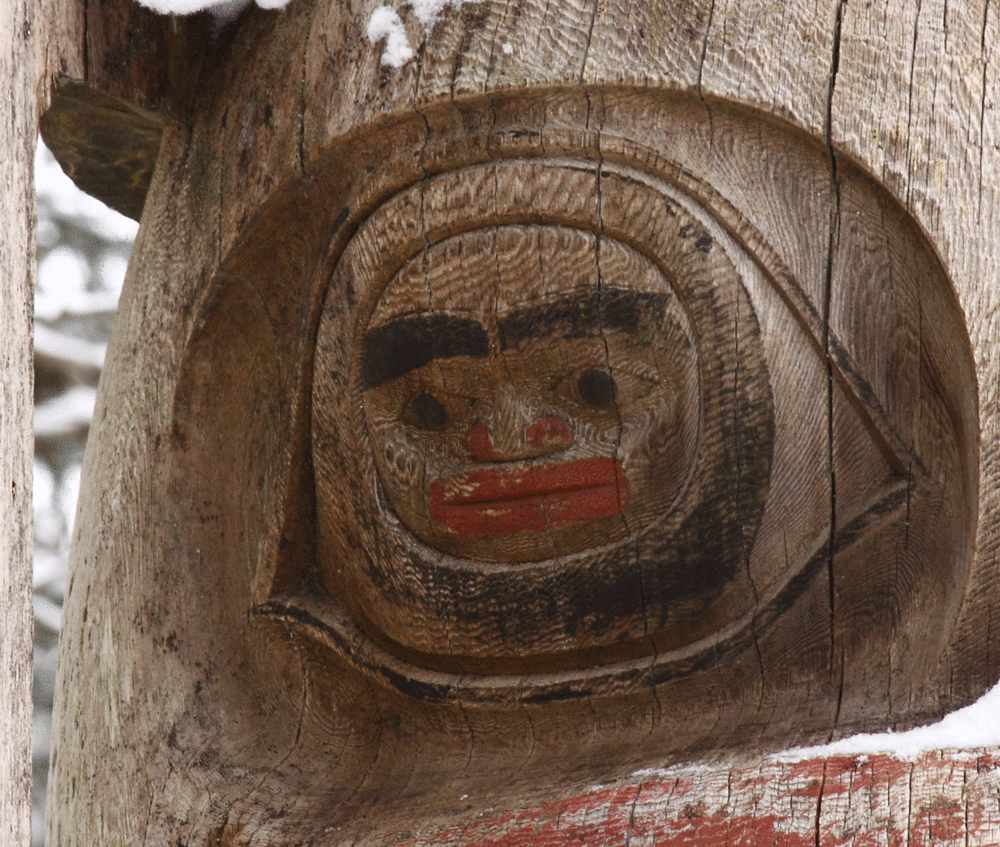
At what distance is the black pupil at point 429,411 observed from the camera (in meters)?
1.92

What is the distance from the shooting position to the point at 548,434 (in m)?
1.86

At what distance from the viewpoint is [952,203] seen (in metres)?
1.69

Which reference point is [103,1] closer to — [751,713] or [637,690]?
[637,690]

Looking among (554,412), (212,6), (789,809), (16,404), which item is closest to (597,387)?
(554,412)

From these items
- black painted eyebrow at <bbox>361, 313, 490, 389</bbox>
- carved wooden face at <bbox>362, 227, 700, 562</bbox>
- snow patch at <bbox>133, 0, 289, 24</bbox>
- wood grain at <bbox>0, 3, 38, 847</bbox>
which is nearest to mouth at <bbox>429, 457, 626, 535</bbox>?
carved wooden face at <bbox>362, 227, 700, 562</bbox>

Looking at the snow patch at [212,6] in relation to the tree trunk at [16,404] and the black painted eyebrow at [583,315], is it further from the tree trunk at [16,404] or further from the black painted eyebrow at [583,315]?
the black painted eyebrow at [583,315]

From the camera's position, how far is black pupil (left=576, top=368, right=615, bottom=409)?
72.9 inches

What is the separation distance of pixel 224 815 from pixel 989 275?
1.44 m

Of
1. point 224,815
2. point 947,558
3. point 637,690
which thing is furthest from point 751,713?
point 224,815

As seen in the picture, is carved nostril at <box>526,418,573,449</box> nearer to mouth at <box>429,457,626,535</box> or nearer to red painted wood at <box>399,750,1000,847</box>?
mouth at <box>429,457,626,535</box>

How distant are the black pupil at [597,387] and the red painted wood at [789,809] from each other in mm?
569

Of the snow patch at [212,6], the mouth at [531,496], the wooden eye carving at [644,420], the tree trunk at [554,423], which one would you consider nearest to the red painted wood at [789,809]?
the tree trunk at [554,423]

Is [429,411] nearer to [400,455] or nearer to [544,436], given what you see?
[400,455]

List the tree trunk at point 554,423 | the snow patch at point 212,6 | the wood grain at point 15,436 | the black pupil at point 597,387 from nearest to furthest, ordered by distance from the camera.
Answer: the wood grain at point 15,436, the tree trunk at point 554,423, the black pupil at point 597,387, the snow patch at point 212,6
